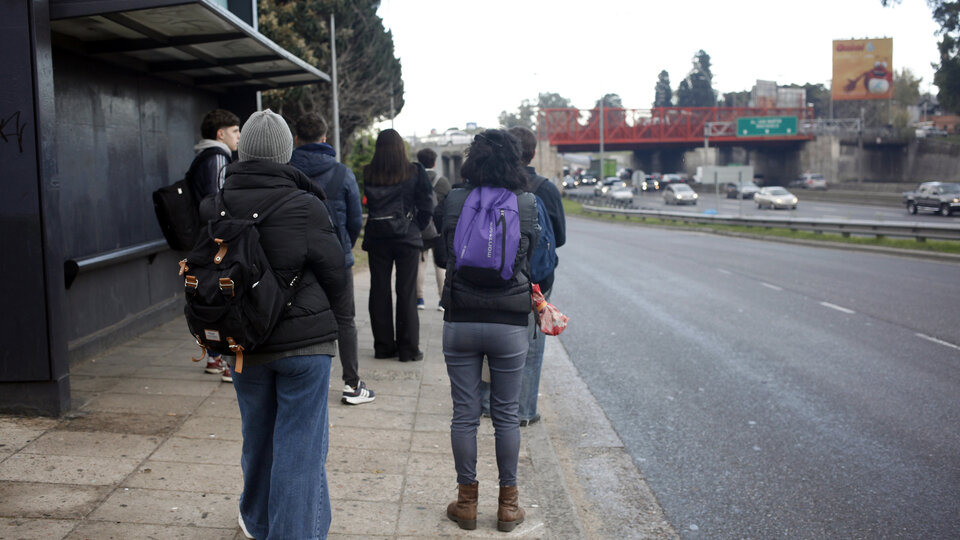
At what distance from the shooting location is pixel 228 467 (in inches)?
192

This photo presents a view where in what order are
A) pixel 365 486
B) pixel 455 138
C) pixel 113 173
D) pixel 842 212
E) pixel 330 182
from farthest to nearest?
1. pixel 455 138
2. pixel 842 212
3. pixel 113 173
4. pixel 330 182
5. pixel 365 486

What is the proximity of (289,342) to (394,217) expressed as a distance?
3.94m

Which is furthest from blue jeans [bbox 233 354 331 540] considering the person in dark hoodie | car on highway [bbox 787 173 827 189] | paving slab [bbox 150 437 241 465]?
car on highway [bbox 787 173 827 189]

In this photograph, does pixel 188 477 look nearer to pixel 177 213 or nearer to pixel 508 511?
pixel 508 511

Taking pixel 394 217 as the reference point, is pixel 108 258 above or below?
below

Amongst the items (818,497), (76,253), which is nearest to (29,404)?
(76,253)

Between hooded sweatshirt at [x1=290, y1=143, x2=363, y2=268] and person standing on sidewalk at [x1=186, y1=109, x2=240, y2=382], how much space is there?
680 millimetres

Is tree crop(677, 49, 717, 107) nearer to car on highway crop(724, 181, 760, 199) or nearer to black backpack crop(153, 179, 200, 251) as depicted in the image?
car on highway crop(724, 181, 760, 199)

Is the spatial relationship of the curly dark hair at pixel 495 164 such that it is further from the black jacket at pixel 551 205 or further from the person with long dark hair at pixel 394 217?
the person with long dark hair at pixel 394 217

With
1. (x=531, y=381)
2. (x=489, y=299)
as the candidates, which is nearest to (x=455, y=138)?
(x=531, y=381)

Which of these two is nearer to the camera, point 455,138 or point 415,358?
point 415,358

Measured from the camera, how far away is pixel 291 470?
3498mm

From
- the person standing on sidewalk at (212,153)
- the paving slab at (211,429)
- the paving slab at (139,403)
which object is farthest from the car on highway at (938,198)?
the paving slab at (211,429)

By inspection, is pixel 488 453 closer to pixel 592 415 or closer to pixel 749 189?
pixel 592 415
